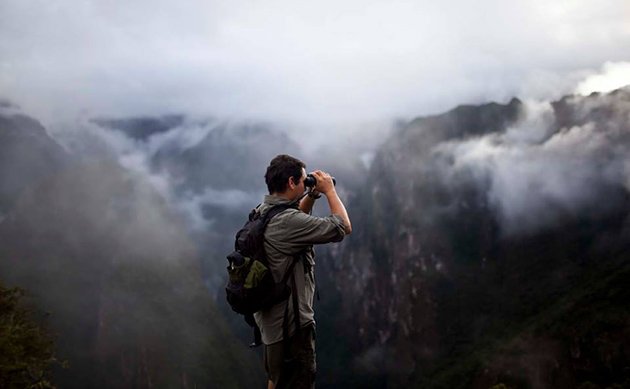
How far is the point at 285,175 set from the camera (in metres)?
6.09

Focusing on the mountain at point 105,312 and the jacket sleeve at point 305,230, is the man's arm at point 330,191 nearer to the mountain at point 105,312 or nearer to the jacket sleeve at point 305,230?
the jacket sleeve at point 305,230

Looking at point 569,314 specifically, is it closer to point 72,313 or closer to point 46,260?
point 72,313

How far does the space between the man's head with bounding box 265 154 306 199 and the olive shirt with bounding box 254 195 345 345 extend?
108 mm

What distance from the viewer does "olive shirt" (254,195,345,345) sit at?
19.0 ft

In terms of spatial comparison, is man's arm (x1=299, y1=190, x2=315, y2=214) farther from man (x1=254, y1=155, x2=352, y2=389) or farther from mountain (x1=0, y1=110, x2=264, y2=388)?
mountain (x1=0, y1=110, x2=264, y2=388)

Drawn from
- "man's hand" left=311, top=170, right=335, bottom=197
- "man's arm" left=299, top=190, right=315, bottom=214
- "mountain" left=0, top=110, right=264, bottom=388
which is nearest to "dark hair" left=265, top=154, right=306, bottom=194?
"man's hand" left=311, top=170, right=335, bottom=197

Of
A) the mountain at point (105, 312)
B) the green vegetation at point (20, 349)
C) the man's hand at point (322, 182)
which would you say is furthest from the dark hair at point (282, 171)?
the mountain at point (105, 312)

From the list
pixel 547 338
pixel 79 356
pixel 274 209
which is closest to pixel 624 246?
pixel 547 338

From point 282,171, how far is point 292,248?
836 mm

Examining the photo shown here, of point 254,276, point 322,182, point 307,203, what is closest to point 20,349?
point 307,203

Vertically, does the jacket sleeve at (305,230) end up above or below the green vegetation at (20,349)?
below

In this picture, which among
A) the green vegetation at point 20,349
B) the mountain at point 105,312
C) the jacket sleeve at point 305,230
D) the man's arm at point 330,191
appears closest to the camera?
the jacket sleeve at point 305,230

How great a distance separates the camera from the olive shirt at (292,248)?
19.0 ft

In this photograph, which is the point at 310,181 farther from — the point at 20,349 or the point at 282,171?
the point at 20,349
